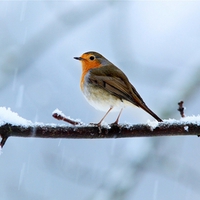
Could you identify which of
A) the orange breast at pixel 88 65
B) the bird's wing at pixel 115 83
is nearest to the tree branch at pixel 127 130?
the bird's wing at pixel 115 83

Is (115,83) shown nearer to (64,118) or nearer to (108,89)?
(108,89)

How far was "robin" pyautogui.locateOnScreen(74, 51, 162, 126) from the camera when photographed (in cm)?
350

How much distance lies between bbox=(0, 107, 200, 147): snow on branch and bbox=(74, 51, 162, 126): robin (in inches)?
26.1

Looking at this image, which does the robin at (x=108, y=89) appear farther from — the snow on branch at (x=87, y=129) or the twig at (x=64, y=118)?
the twig at (x=64, y=118)

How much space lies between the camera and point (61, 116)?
2328mm

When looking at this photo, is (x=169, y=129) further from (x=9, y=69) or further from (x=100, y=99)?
(x=9, y=69)

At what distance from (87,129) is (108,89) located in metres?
1.26

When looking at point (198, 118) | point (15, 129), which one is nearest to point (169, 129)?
point (198, 118)

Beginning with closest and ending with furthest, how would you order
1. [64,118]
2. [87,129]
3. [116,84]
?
[64,118], [87,129], [116,84]

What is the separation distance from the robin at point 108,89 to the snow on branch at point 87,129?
66cm

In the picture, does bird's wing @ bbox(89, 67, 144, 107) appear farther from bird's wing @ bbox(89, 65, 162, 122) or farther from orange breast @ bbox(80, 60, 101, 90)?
orange breast @ bbox(80, 60, 101, 90)

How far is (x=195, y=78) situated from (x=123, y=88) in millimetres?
802

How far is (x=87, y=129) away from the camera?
8.09 feet

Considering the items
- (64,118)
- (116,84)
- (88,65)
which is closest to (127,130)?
(64,118)
